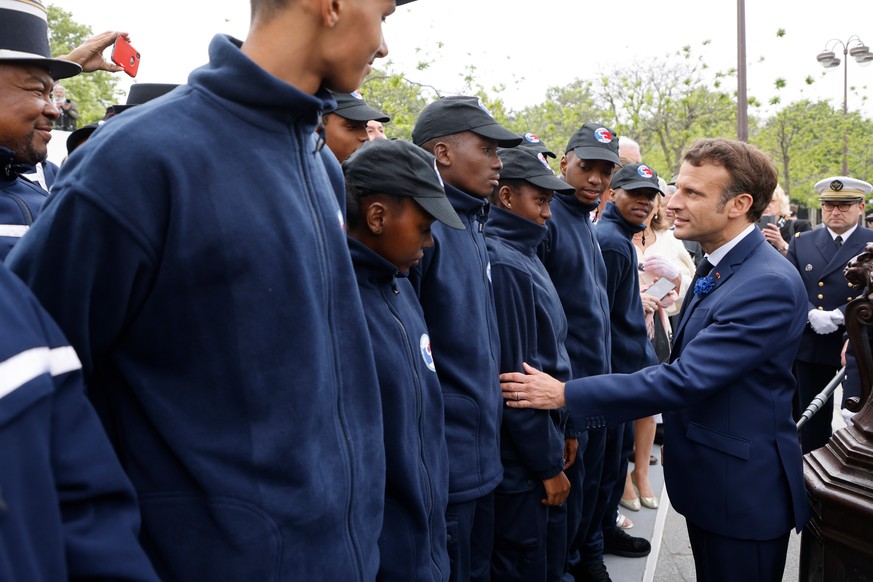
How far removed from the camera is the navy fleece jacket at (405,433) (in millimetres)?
1833

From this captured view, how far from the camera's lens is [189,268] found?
3.79 feet

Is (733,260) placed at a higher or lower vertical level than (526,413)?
higher

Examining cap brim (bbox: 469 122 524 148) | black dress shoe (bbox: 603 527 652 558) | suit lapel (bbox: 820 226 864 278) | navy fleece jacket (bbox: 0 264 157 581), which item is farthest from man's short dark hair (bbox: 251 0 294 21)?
suit lapel (bbox: 820 226 864 278)

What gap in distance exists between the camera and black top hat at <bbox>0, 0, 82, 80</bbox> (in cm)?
226

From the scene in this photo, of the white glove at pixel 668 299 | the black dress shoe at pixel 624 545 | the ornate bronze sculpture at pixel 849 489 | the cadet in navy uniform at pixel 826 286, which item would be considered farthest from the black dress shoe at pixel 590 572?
the cadet in navy uniform at pixel 826 286

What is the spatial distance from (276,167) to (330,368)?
0.37 meters

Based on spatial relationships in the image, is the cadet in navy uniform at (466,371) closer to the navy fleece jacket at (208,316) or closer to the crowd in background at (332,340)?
the crowd in background at (332,340)

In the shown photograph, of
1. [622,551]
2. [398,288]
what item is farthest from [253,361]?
[622,551]

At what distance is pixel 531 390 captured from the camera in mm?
2783

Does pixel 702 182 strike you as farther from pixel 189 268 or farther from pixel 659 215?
pixel 659 215

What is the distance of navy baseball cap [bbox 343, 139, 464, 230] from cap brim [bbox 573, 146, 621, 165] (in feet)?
6.28

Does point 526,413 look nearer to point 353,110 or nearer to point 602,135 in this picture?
point 353,110

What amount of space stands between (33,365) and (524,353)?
2166 mm

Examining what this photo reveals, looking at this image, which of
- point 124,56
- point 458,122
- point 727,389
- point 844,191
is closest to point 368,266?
point 458,122
